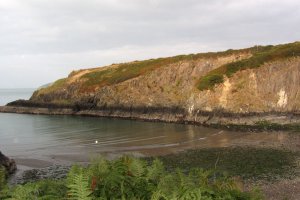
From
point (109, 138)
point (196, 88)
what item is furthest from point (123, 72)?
point (109, 138)

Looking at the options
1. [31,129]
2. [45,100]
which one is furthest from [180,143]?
[45,100]

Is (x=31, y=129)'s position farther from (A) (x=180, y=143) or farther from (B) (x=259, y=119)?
(B) (x=259, y=119)

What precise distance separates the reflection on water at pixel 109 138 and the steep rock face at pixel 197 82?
8818 millimetres

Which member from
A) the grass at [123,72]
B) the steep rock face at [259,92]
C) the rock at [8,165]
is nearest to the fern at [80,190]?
the rock at [8,165]

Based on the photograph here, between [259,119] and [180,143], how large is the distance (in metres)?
18.7

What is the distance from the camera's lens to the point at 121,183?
6.17 m

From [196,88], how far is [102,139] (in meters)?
26.6

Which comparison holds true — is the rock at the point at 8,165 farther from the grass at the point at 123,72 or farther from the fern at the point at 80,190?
the grass at the point at 123,72

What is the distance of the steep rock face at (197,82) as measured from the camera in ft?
214

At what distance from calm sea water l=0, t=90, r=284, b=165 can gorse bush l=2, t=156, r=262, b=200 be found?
34.1m

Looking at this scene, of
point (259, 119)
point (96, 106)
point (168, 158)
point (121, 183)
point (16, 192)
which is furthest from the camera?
point (96, 106)

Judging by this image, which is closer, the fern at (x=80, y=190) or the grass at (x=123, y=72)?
the fern at (x=80, y=190)

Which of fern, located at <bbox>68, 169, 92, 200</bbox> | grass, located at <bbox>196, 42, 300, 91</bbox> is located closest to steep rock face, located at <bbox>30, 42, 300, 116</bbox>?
grass, located at <bbox>196, 42, 300, 91</bbox>

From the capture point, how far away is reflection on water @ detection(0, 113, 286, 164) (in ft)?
151
